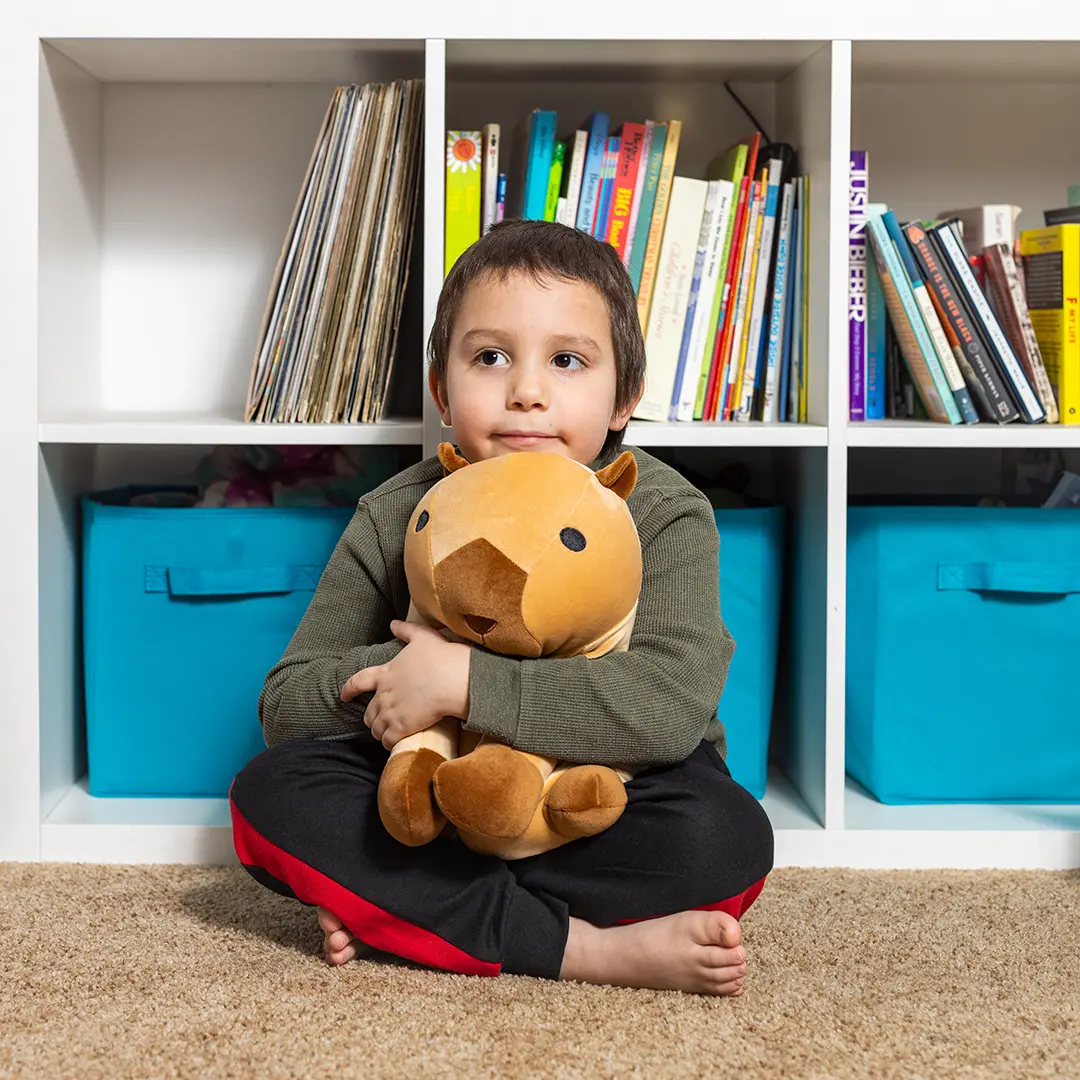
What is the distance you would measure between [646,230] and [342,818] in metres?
0.70

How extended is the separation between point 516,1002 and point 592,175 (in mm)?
835

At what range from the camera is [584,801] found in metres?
0.98

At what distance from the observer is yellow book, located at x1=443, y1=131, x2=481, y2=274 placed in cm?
136

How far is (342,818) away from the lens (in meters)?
1.06

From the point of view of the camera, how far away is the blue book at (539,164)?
1391 mm

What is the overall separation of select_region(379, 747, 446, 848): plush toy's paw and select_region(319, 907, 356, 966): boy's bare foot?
0.14 metres

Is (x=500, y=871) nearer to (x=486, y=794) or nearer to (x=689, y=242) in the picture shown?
(x=486, y=794)

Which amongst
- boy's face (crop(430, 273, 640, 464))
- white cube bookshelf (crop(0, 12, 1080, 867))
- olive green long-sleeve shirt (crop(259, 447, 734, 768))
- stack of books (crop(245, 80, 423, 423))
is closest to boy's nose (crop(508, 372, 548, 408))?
boy's face (crop(430, 273, 640, 464))

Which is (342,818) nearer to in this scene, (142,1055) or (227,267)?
(142,1055)

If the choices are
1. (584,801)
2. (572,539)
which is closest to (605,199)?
(572,539)

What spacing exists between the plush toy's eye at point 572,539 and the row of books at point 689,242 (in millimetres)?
461

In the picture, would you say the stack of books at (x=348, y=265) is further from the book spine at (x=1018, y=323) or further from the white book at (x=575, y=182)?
the book spine at (x=1018, y=323)

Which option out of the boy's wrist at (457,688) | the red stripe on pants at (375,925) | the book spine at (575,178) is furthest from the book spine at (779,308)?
the red stripe on pants at (375,925)

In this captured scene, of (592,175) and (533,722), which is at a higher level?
(592,175)
